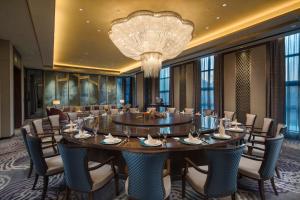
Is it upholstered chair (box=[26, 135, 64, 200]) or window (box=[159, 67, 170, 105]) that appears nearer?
upholstered chair (box=[26, 135, 64, 200])

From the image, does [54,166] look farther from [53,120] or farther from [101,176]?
[53,120]

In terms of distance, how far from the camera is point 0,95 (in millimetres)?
5969

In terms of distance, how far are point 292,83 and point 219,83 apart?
2.50 metres

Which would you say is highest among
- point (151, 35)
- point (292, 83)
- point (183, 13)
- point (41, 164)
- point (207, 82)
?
point (183, 13)

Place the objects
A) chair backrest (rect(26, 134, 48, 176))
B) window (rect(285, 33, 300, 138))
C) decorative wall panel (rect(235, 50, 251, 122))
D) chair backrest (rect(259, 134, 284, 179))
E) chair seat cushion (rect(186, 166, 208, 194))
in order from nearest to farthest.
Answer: chair seat cushion (rect(186, 166, 208, 194)), chair backrest (rect(259, 134, 284, 179)), chair backrest (rect(26, 134, 48, 176)), window (rect(285, 33, 300, 138)), decorative wall panel (rect(235, 50, 251, 122))

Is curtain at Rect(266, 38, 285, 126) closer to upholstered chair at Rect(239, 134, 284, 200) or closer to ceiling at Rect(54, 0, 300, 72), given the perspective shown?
ceiling at Rect(54, 0, 300, 72)

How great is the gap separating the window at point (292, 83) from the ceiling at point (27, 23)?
6.70 m

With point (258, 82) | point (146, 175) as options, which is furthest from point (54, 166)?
point (258, 82)

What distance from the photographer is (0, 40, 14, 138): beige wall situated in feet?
19.6

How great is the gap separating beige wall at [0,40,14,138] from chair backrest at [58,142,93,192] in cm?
546

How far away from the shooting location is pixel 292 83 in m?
5.77

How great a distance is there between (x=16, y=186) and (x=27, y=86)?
10.6 metres

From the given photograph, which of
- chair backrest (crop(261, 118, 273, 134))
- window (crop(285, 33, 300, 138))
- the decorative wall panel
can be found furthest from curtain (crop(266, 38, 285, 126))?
chair backrest (crop(261, 118, 273, 134))

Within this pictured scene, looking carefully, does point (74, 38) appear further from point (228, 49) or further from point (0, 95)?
point (228, 49)
